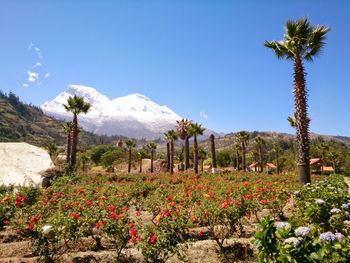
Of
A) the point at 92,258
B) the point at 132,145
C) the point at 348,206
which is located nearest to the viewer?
the point at 348,206

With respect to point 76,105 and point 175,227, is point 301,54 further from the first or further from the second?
point 76,105

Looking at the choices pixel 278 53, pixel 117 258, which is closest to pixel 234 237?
pixel 117 258

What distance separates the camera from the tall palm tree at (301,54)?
16562mm

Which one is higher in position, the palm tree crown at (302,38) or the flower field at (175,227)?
the palm tree crown at (302,38)

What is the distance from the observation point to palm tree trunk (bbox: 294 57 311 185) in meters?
16.2

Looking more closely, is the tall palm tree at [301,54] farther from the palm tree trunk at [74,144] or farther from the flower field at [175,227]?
the palm tree trunk at [74,144]

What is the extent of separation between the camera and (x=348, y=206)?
6.88 m

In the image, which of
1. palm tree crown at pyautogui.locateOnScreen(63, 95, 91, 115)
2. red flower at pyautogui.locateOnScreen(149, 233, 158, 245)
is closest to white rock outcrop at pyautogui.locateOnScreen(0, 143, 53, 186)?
red flower at pyautogui.locateOnScreen(149, 233, 158, 245)

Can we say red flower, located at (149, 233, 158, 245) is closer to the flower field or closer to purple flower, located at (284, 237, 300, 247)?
the flower field

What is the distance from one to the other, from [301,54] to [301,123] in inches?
164

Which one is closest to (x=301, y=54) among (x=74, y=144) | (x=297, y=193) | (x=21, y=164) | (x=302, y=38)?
(x=302, y=38)

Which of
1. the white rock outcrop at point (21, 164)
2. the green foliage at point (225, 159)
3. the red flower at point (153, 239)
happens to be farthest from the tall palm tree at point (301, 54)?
the green foliage at point (225, 159)

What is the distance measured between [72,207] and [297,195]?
7.51 metres

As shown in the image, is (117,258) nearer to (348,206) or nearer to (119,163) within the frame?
(348,206)
